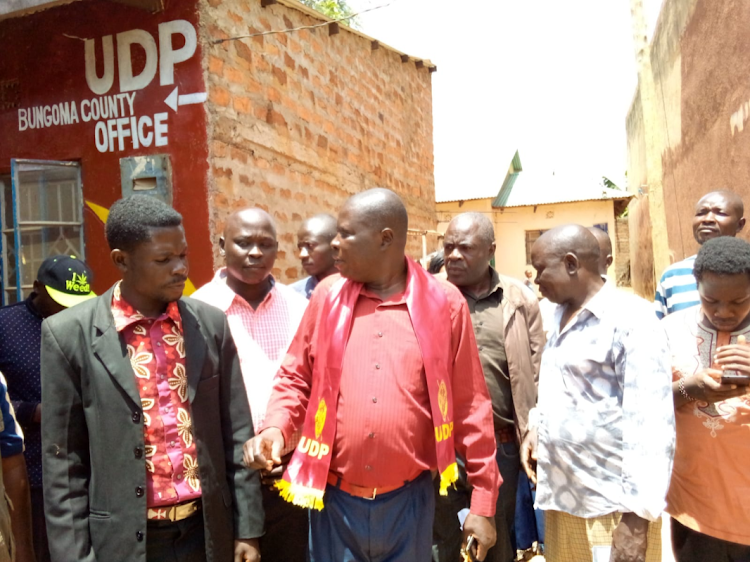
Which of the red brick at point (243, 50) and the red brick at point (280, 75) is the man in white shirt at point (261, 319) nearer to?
the red brick at point (243, 50)

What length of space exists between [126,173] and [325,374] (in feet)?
12.2

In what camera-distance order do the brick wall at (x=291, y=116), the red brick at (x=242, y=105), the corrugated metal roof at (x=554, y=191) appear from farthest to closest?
the corrugated metal roof at (x=554, y=191) < the red brick at (x=242, y=105) < the brick wall at (x=291, y=116)

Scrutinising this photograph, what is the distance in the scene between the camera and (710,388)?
227 centimetres

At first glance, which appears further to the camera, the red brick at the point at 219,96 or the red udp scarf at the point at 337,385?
the red brick at the point at 219,96

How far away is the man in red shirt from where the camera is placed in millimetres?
2172

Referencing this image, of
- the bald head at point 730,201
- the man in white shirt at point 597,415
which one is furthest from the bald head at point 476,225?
the bald head at point 730,201

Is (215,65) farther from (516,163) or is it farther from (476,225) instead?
Answer: (516,163)

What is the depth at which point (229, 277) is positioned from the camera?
318 centimetres

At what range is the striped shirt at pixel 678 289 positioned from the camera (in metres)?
3.58

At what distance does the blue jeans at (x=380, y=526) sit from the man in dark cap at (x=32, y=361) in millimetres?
1493

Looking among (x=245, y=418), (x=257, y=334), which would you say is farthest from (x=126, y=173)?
(x=245, y=418)

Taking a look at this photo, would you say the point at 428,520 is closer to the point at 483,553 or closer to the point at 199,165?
the point at 483,553

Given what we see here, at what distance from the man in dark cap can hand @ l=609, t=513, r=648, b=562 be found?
97.3 inches

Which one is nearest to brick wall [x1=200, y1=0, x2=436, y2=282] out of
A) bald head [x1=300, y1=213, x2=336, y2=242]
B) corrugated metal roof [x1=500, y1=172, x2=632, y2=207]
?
bald head [x1=300, y1=213, x2=336, y2=242]
